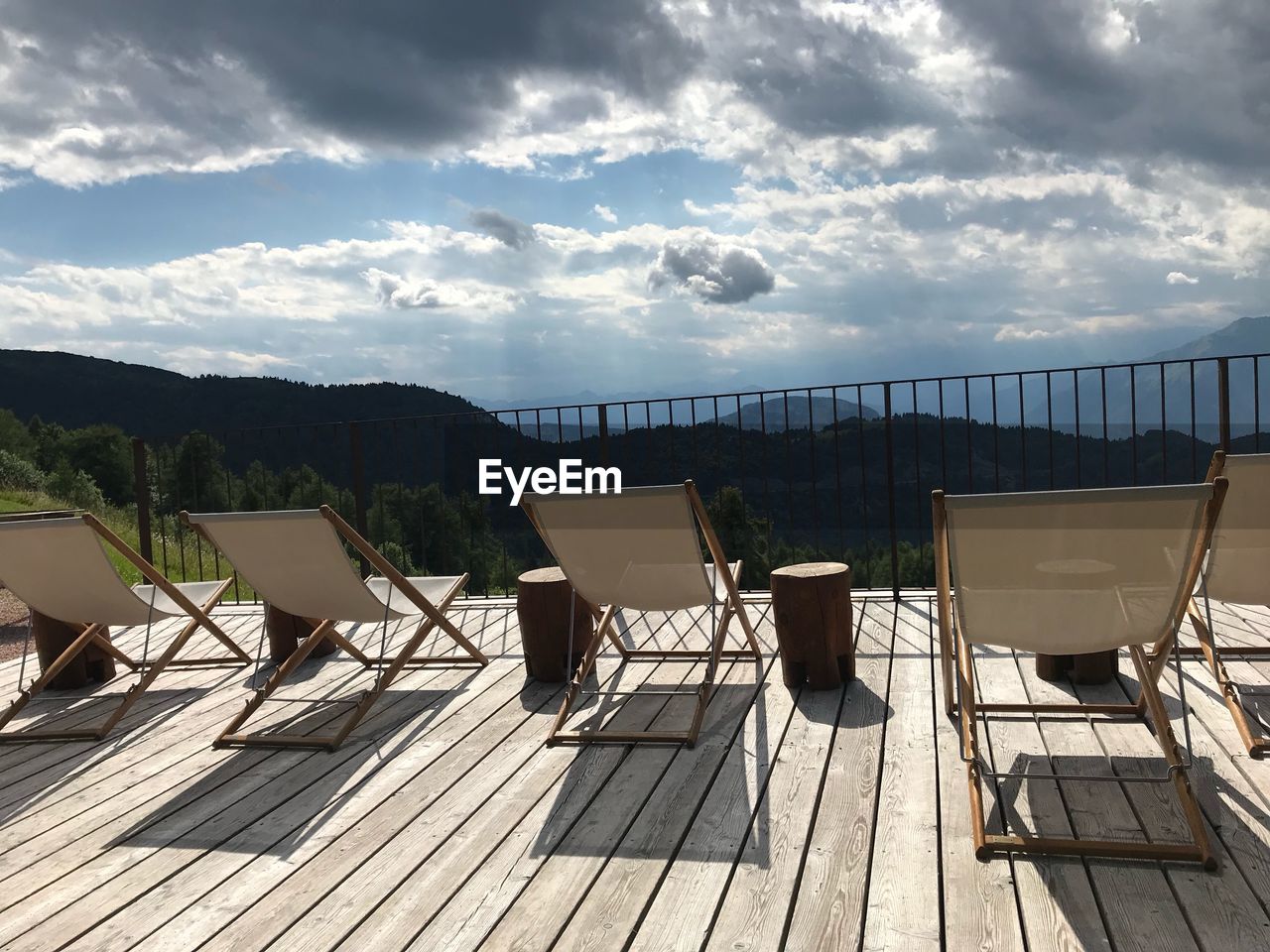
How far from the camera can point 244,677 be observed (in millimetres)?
4559

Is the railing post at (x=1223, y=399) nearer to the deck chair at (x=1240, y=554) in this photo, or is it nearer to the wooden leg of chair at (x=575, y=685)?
the deck chair at (x=1240, y=554)

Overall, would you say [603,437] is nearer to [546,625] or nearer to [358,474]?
[358,474]

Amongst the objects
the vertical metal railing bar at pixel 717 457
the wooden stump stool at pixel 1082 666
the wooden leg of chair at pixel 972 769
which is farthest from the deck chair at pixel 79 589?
the wooden stump stool at pixel 1082 666

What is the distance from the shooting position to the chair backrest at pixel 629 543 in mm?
3264

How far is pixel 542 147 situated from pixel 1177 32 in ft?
21.0

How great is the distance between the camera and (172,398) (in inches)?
1560

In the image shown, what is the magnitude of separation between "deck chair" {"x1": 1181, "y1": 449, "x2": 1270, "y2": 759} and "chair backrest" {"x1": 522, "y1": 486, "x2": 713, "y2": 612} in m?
→ 1.64

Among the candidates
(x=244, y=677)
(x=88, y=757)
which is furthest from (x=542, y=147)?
(x=88, y=757)

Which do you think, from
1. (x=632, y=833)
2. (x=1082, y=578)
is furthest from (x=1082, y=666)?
(x=632, y=833)

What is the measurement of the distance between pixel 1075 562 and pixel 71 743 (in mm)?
3699

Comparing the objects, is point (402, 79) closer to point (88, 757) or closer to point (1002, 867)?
point (88, 757)

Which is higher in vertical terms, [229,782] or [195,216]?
[195,216]

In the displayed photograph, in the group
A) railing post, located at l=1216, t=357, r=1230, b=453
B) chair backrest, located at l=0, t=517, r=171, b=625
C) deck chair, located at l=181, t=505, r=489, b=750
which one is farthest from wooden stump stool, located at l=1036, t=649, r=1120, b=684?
chair backrest, located at l=0, t=517, r=171, b=625

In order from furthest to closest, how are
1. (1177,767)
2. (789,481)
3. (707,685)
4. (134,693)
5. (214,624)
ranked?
1. (789,481)
2. (214,624)
3. (134,693)
4. (707,685)
5. (1177,767)
